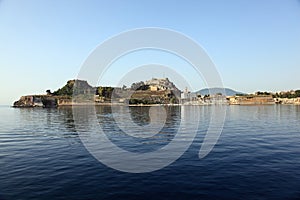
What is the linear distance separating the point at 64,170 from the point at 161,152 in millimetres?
12356

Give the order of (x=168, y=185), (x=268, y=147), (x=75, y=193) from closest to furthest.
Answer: (x=75, y=193) → (x=168, y=185) → (x=268, y=147)

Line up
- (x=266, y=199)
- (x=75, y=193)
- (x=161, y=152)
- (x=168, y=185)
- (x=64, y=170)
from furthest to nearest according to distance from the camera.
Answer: (x=161, y=152)
(x=64, y=170)
(x=168, y=185)
(x=75, y=193)
(x=266, y=199)

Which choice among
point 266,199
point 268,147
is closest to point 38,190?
point 266,199

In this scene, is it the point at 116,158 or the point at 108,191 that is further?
the point at 116,158

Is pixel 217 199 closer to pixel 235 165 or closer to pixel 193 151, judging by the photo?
pixel 235 165

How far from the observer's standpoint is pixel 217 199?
49.8ft

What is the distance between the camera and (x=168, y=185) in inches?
701

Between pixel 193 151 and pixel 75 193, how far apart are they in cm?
1744

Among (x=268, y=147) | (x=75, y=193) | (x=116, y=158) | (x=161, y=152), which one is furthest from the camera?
(x=268, y=147)

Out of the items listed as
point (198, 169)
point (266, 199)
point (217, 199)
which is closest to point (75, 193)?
point (217, 199)

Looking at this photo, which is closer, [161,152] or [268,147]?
[161,152]

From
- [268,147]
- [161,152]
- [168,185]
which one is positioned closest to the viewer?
[168,185]

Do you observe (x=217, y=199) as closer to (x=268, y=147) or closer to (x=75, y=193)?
(x=75, y=193)

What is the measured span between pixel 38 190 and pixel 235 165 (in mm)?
17756
